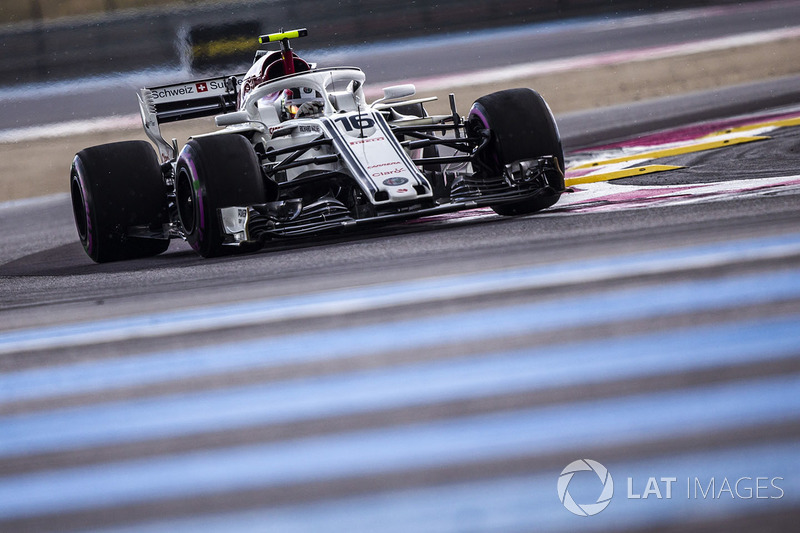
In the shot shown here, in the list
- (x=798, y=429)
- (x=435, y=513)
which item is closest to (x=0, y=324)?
(x=435, y=513)

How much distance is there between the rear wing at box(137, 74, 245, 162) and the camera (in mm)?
7766

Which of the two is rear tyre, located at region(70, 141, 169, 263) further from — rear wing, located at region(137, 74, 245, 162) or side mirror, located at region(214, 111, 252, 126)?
rear wing, located at region(137, 74, 245, 162)

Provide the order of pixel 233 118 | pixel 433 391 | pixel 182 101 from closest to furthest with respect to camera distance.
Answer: pixel 433 391 < pixel 233 118 < pixel 182 101

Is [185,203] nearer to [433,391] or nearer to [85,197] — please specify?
[85,197]

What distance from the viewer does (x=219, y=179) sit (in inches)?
223

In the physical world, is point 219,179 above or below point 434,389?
above

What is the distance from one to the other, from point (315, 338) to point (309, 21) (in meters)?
10.8

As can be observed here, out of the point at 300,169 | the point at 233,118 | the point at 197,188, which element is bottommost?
the point at 197,188

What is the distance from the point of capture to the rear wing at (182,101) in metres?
7.77

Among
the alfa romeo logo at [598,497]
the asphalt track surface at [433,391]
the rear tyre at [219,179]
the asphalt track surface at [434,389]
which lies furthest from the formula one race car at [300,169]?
the alfa romeo logo at [598,497]

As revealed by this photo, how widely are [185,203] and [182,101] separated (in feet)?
6.19

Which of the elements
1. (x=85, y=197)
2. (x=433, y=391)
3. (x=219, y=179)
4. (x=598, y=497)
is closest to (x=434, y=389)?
(x=433, y=391)

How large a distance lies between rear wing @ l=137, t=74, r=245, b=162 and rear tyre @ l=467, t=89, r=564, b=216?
2.32 m

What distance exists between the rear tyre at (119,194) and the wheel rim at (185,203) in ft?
2.24
